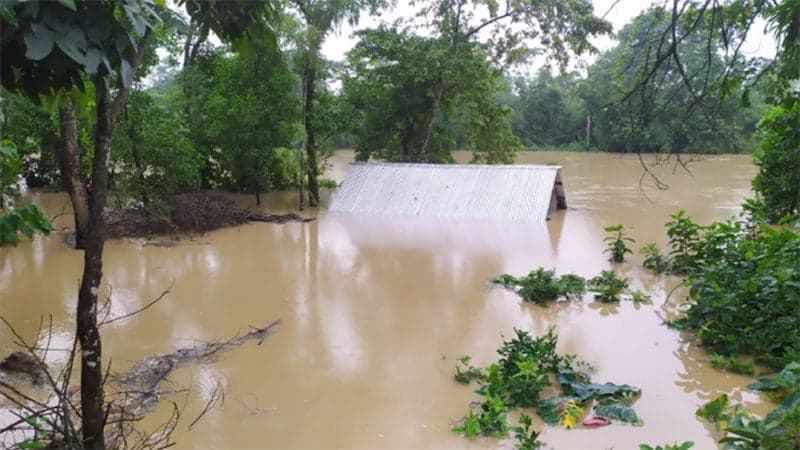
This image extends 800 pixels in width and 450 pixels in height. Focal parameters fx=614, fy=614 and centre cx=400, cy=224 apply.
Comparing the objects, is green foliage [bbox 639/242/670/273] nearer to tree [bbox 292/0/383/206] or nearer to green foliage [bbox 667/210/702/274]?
green foliage [bbox 667/210/702/274]

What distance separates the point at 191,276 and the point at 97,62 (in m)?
6.39

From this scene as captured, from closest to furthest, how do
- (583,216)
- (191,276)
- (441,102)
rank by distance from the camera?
(191,276), (583,216), (441,102)

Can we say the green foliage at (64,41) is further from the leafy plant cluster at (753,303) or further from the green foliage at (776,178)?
the green foliage at (776,178)

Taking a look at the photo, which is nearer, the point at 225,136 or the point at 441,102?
the point at 225,136

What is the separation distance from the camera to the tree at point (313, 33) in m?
11.5

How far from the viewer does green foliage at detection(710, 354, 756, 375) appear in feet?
14.8

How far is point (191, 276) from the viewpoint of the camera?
754 centimetres

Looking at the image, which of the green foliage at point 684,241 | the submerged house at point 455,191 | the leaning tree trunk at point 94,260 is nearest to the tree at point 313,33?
the submerged house at point 455,191

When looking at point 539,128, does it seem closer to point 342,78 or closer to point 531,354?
point 342,78

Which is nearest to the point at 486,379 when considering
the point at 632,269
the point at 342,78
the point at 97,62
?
the point at 97,62

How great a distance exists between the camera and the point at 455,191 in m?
12.0

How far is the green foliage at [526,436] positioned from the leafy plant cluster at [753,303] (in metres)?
1.95

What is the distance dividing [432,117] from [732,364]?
10.3 meters

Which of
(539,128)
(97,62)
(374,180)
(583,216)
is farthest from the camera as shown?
(539,128)
